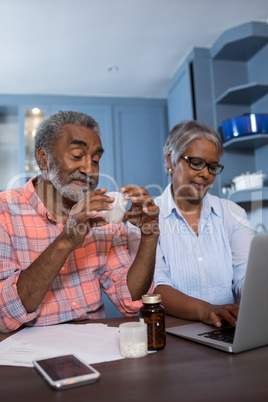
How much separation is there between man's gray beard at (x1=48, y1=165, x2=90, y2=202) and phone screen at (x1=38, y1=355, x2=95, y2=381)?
651mm

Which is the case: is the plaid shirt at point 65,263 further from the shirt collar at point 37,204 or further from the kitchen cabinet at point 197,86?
the kitchen cabinet at point 197,86

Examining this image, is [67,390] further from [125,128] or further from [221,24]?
[125,128]

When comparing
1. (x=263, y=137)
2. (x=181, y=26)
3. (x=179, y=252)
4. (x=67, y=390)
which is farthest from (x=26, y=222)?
(x=181, y=26)

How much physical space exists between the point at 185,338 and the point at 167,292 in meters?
0.38

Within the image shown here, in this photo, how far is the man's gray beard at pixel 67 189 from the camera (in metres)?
1.24

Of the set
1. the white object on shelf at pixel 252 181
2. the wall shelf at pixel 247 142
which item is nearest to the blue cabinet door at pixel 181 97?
the wall shelf at pixel 247 142

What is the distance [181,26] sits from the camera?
2.66 meters

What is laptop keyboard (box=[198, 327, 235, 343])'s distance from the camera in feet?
2.55

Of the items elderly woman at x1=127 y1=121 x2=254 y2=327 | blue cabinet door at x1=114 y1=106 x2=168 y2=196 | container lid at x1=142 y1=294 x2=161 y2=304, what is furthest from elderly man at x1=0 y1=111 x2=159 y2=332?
blue cabinet door at x1=114 y1=106 x2=168 y2=196

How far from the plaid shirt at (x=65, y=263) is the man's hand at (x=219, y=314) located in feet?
0.82

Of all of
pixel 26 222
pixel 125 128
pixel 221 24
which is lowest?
pixel 26 222

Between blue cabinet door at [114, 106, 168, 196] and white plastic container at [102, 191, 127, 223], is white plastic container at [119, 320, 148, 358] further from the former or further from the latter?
blue cabinet door at [114, 106, 168, 196]

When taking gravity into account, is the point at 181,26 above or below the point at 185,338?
above

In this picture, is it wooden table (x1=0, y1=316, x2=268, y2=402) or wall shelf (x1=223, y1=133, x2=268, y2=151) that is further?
wall shelf (x1=223, y1=133, x2=268, y2=151)
